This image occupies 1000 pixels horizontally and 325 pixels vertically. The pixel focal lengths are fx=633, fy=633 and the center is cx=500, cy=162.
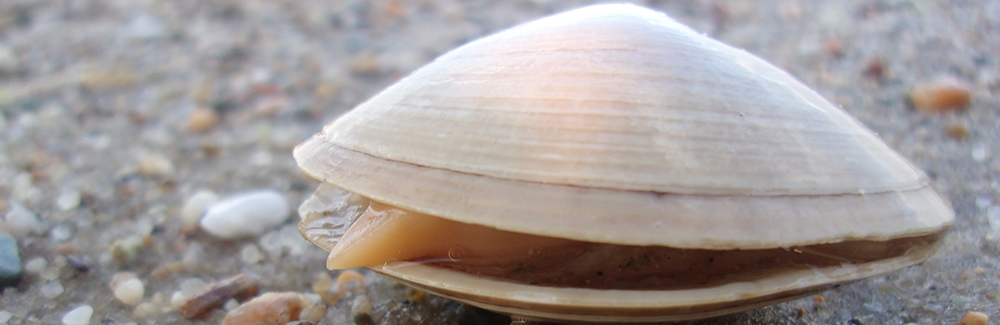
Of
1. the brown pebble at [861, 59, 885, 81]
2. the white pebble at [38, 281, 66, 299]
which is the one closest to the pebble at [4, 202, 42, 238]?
the white pebble at [38, 281, 66, 299]

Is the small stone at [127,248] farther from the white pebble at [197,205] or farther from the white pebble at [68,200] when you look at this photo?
the white pebble at [68,200]

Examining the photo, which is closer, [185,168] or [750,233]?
[750,233]

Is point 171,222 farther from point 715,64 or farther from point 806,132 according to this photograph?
point 806,132

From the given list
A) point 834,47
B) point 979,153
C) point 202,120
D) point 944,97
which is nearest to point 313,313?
point 202,120

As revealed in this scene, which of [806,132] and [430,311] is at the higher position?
[806,132]

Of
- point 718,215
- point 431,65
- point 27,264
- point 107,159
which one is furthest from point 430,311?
point 107,159

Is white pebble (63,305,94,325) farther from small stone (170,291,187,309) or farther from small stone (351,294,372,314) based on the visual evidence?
small stone (351,294,372,314)
